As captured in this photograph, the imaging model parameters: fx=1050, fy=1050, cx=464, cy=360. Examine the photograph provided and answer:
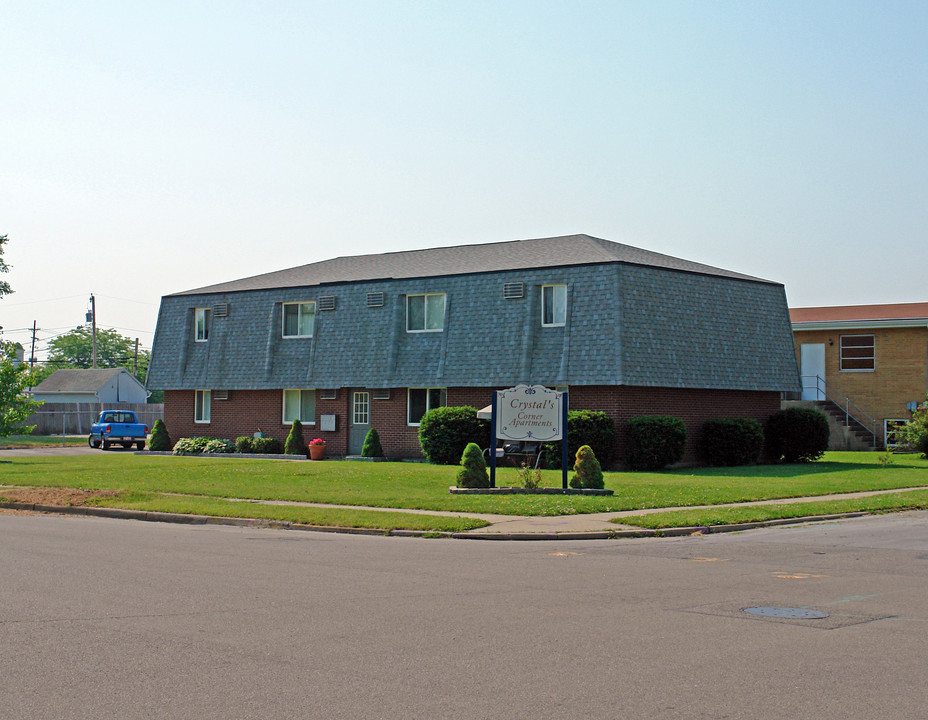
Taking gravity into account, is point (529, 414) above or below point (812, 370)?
below

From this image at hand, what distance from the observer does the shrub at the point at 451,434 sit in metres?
33.2

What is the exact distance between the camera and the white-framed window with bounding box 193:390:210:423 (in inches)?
1683

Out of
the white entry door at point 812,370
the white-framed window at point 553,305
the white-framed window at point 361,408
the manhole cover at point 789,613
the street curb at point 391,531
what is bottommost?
the street curb at point 391,531

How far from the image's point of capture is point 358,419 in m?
38.6

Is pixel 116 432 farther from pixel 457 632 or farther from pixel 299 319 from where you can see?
pixel 457 632

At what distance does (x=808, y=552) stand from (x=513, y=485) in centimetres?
1046

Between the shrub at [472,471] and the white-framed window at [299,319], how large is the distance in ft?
60.4

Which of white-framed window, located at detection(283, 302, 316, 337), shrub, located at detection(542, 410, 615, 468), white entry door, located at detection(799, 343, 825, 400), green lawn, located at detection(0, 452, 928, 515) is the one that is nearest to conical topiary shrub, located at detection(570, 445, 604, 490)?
green lawn, located at detection(0, 452, 928, 515)

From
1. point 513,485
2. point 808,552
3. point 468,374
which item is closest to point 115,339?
point 468,374

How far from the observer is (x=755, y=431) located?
112 ft

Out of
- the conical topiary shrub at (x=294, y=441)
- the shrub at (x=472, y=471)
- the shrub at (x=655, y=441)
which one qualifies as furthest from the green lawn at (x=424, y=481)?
the conical topiary shrub at (x=294, y=441)

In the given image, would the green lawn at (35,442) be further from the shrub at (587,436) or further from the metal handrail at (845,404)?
the metal handrail at (845,404)

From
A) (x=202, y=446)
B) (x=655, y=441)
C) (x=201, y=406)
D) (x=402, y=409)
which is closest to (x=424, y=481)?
(x=655, y=441)

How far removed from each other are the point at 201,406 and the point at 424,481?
20092 mm
